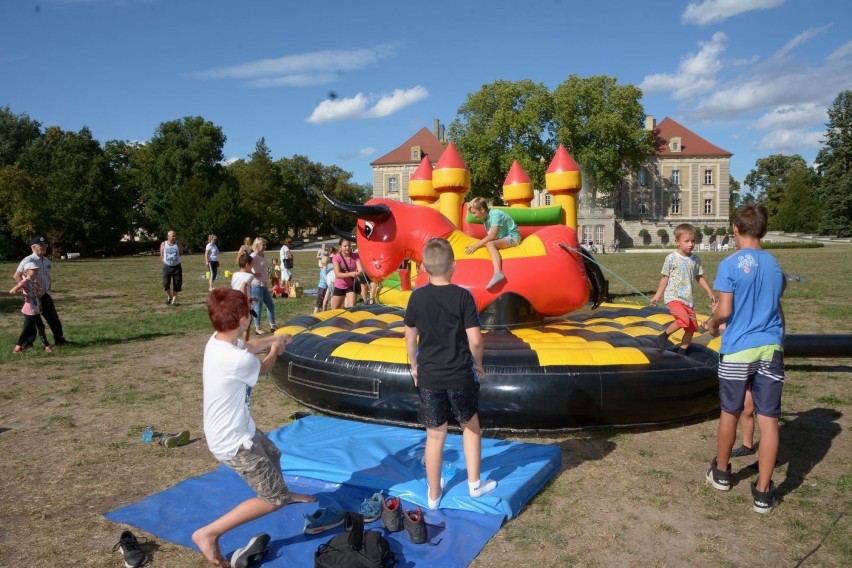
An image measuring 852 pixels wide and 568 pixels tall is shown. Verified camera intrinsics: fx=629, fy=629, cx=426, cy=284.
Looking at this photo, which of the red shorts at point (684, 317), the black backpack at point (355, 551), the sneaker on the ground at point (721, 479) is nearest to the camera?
the black backpack at point (355, 551)

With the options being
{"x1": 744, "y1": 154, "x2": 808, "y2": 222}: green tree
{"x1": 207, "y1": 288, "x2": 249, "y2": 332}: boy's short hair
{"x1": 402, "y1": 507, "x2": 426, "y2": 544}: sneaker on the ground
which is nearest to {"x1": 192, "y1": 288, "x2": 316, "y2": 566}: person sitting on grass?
{"x1": 207, "y1": 288, "x2": 249, "y2": 332}: boy's short hair

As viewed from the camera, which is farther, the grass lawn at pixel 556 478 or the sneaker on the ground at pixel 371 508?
the sneaker on the ground at pixel 371 508

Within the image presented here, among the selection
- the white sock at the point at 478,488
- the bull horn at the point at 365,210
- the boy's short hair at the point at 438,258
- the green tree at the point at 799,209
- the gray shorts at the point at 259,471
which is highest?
the green tree at the point at 799,209

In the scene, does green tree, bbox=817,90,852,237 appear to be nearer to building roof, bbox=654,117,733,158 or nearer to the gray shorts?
building roof, bbox=654,117,733,158

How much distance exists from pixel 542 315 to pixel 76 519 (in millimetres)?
4859

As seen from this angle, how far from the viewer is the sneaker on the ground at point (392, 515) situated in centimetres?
377

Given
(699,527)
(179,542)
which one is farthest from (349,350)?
(699,527)

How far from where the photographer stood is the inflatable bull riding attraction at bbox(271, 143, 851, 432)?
17.4ft

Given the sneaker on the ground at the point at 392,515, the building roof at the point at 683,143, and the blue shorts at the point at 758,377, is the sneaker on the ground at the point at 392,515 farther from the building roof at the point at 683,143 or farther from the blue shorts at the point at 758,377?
the building roof at the point at 683,143

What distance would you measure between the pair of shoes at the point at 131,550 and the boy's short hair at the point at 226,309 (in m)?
1.34

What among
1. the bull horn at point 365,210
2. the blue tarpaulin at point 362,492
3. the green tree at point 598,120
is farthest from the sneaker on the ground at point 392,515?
the green tree at point 598,120

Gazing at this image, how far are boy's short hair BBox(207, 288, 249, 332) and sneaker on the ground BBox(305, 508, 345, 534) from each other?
4.26 ft

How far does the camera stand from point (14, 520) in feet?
13.3

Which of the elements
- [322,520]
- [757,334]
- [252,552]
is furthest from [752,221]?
[252,552]
